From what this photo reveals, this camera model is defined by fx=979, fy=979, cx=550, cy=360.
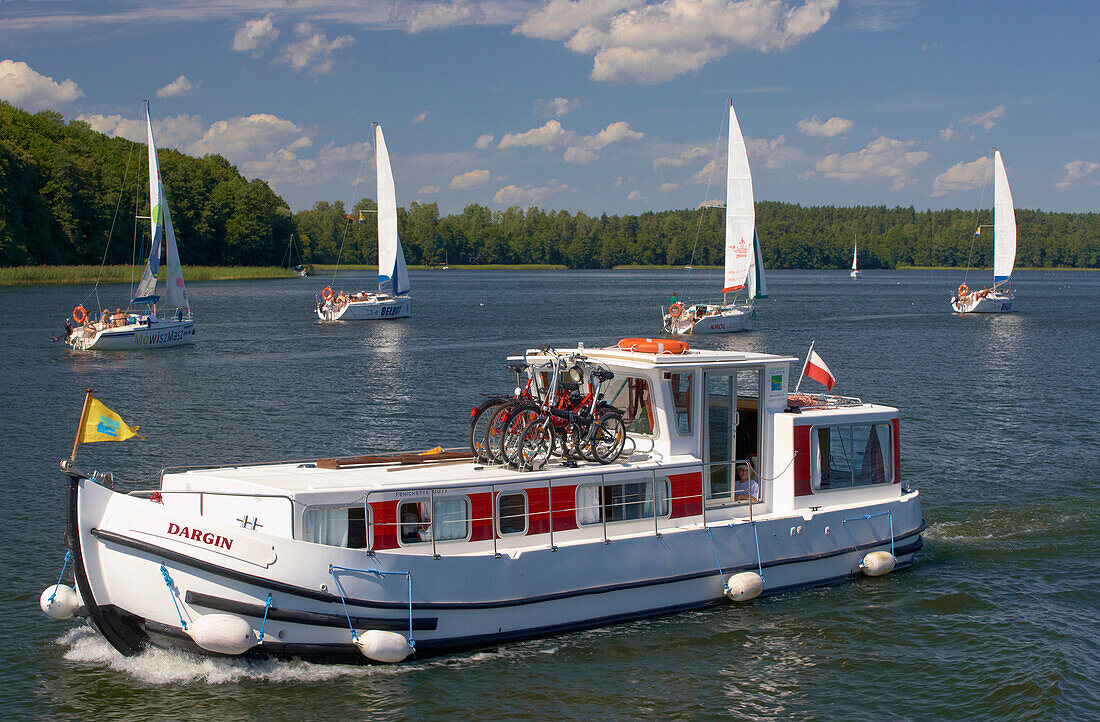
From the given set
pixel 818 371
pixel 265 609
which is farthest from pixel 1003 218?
pixel 265 609

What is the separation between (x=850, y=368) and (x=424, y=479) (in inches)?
1417

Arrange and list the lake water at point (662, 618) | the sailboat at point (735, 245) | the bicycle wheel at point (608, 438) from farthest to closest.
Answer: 1. the sailboat at point (735, 245)
2. the bicycle wheel at point (608, 438)
3. the lake water at point (662, 618)

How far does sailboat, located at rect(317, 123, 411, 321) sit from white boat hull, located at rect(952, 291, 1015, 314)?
163 ft

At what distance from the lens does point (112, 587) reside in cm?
1215

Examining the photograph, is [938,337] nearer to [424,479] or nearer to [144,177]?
[424,479]

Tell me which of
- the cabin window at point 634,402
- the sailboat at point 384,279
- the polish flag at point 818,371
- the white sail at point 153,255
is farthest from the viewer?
the sailboat at point 384,279

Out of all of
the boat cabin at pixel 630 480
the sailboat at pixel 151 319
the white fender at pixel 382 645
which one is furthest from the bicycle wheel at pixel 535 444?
the sailboat at pixel 151 319

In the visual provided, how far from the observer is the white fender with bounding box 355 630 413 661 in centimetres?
1239

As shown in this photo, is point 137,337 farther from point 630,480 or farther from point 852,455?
point 852,455

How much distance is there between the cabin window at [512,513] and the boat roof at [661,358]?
94.7 inches

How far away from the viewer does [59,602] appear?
515 inches

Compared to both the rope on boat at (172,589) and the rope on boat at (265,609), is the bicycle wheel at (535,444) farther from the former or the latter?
the rope on boat at (172,589)

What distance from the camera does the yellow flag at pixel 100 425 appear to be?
497 inches

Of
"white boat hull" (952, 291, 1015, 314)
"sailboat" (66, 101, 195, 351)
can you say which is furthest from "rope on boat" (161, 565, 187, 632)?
"white boat hull" (952, 291, 1015, 314)
